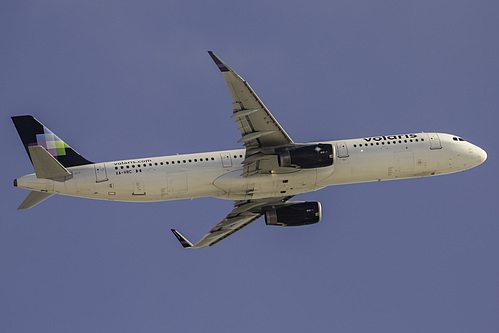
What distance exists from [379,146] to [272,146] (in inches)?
358

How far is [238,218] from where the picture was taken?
207ft

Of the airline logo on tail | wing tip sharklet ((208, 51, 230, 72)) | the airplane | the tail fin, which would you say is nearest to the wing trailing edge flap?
the airplane

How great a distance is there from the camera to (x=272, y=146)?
5522cm

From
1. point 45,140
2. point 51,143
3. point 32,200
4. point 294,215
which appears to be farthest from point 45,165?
point 294,215

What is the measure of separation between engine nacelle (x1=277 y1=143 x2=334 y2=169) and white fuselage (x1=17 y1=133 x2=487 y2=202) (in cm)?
97

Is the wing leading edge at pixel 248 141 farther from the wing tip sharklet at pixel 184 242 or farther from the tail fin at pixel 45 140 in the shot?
the tail fin at pixel 45 140

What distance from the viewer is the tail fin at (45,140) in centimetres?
5516

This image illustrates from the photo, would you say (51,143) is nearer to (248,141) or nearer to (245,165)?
(245,165)

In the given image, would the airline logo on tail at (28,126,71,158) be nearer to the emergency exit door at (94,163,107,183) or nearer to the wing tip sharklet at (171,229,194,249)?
the emergency exit door at (94,163,107,183)

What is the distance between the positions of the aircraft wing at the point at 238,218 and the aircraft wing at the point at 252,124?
6.94 meters

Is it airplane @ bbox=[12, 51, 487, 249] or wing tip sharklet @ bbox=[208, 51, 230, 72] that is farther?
airplane @ bbox=[12, 51, 487, 249]

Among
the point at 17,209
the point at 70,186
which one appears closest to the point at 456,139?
the point at 70,186

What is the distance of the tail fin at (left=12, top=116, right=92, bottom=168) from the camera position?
55.2 metres

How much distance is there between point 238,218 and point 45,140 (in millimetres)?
17442
